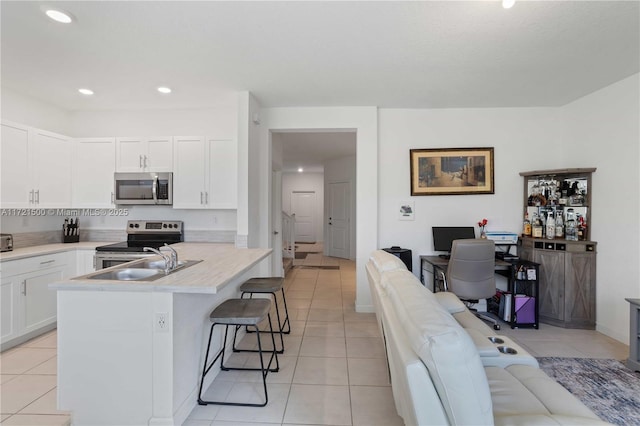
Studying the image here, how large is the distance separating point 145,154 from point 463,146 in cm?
416

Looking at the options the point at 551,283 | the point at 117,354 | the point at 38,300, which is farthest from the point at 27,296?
the point at 551,283

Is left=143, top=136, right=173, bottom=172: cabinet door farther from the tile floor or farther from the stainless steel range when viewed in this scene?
the tile floor

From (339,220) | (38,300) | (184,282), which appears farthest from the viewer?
(339,220)

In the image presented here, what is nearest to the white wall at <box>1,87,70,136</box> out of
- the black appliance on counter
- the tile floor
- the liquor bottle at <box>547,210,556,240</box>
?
the tile floor

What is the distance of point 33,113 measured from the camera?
3459mm

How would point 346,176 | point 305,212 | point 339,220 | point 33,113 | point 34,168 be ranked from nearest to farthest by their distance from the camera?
1. point 34,168
2. point 33,113
3. point 346,176
4. point 339,220
5. point 305,212

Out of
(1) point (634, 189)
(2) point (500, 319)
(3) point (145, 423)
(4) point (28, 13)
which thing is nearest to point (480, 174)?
(1) point (634, 189)

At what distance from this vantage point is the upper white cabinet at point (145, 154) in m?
3.61

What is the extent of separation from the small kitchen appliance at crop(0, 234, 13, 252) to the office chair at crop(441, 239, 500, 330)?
471 cm

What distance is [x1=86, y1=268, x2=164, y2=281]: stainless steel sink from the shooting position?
1.88m

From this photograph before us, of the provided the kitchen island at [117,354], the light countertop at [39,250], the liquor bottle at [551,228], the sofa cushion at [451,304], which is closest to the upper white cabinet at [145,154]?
the light countertop at [39,250]

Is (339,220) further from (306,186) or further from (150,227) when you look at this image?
(150,227)

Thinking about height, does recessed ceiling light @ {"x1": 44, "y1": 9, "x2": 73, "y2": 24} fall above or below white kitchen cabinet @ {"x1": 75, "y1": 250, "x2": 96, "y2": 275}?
above

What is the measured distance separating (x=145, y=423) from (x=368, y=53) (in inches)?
122
